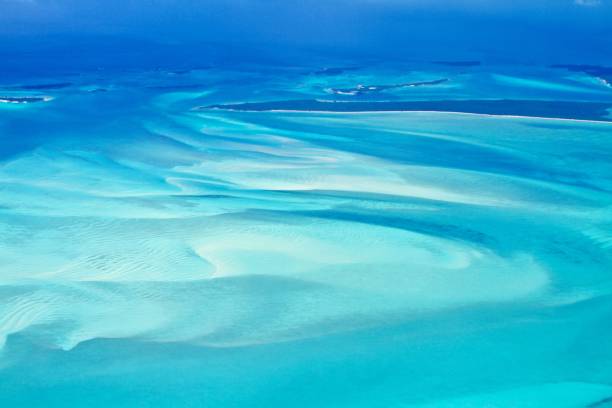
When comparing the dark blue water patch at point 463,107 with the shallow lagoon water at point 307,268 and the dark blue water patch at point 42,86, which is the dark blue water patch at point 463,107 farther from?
the dark blue water patch at point 42,86

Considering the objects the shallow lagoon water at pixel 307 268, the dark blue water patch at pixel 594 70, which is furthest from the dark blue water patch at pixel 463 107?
the dark blue water patch at pixel 594 70

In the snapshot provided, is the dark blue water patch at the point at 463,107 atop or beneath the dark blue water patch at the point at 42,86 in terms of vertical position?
beneath

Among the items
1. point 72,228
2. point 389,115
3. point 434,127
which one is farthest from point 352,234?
point 389,115

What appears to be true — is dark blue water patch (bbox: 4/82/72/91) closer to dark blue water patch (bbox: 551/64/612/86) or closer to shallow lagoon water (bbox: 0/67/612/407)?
shallow lagoon water (bbox: 0/67/612/407)

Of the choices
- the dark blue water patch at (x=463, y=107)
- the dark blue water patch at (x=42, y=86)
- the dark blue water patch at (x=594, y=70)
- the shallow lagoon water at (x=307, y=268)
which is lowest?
the shallow lagoon water at (x=307, y=268)

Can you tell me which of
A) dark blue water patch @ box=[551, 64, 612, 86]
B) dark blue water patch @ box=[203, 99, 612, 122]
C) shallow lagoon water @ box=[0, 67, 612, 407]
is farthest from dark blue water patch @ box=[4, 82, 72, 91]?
dark blue water patch @ box=[551, 64, 612, 86]

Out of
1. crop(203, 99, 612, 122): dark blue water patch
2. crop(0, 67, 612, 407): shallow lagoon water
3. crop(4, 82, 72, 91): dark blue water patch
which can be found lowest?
crop(0, 67, 612, 407): shallow lagoon water
